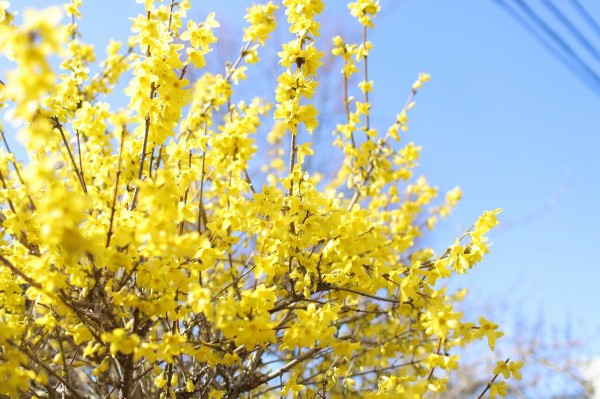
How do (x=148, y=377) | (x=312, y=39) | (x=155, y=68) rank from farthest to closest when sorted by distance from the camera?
(x=148, y=377)
(x=312, y=39)
(x=155, y=68)

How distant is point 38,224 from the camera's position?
2121mm

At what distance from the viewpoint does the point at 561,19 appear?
3.53 m

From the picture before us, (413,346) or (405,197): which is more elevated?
(405,197)

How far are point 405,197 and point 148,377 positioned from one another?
9.05ft

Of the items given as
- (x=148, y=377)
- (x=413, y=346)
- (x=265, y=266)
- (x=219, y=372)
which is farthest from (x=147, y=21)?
(x=413, y=346)

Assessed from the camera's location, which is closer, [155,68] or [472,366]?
[155,68]

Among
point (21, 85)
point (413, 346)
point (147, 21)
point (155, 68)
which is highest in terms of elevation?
point (147, 21)

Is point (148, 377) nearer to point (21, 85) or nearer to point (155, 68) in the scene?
point (155, 68)

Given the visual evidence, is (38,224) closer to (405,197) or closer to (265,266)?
(265,266)

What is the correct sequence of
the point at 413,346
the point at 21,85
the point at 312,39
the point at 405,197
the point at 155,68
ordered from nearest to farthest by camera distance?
the point at 21,85
the point at 155,68
the point at 312,39
the point at 413,346
the point at 405,197

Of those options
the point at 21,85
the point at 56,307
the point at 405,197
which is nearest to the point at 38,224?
the point at 56,307

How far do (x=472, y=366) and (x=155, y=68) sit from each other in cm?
892

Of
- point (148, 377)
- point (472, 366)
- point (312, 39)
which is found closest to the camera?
point (312, 39)

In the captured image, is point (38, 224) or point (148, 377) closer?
point (38, 224)
